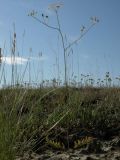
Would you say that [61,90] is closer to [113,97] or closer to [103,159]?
[113,97]

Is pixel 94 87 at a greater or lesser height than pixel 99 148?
greater

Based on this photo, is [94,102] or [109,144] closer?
[109,144]

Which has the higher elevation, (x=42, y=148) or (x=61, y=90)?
(x=61, y=90)

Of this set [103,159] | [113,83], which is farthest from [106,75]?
[103,159]

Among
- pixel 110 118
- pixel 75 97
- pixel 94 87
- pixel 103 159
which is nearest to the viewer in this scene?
pixel 103 159

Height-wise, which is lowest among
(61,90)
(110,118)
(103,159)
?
(103,159)

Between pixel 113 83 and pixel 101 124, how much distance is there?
2627 millimetres

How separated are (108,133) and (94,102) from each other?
4.62ft

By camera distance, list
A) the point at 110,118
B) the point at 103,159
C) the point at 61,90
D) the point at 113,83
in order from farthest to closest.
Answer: the point at 113,83, the point at 61,90, the point at 110,118, the point at 103,159

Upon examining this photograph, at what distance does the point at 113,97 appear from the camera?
4984mm

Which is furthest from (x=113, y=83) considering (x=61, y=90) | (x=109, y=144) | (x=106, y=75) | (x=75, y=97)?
(x=109, y=144)

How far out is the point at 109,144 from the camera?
357 cm

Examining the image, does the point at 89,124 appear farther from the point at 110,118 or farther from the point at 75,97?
the point at 75,97

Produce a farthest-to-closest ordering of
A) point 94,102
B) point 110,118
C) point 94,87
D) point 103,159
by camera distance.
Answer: point 94,87, point 94,102, point 110,118, point 103,159
